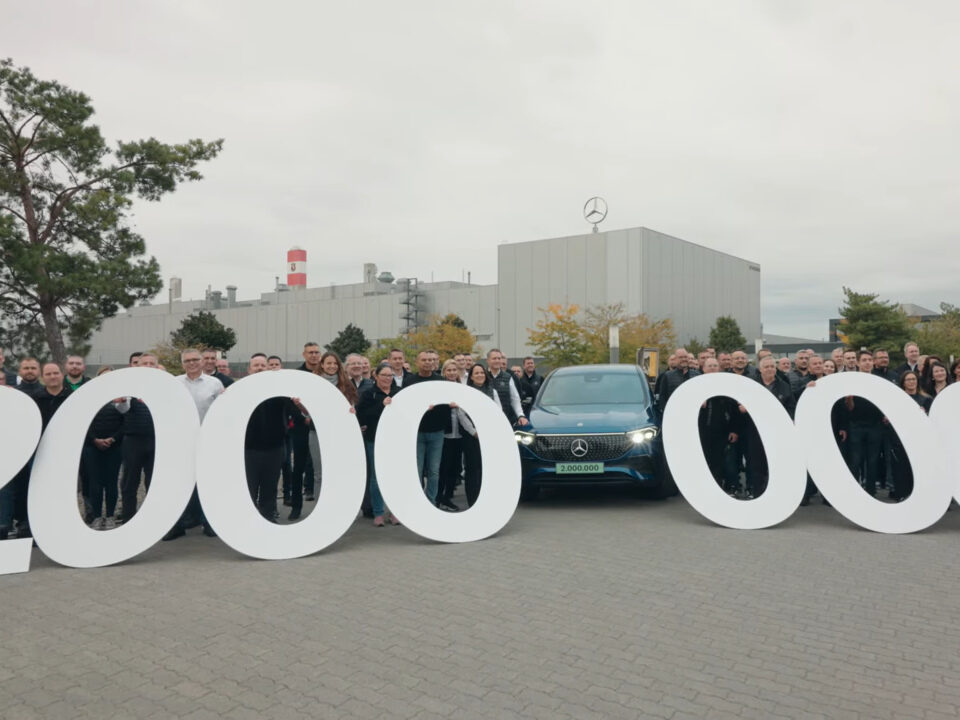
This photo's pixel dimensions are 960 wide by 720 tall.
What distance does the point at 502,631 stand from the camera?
16.3 ft

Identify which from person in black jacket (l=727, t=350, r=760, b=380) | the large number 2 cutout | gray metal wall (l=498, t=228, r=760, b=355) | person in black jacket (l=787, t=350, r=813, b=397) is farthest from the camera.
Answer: gray metal wall (l=498, t=228, r=760, b=355)

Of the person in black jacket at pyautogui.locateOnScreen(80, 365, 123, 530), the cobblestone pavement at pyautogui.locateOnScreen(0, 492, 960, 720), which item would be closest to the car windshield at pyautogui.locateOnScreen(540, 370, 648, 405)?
the cobblestone pavement at pyautogui.locateOnScreen(0, 492, 960, 720)

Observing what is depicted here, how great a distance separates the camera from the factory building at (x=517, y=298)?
183 feet

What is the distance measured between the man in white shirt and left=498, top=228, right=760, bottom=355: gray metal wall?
155 feet

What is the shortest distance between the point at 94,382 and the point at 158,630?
3007 mm

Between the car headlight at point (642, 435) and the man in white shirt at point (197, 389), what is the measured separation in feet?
15.1

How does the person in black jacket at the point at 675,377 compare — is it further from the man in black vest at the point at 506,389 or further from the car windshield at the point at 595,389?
the man in black vest at the point at 506,389

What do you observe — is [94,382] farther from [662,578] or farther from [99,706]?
[662,578]

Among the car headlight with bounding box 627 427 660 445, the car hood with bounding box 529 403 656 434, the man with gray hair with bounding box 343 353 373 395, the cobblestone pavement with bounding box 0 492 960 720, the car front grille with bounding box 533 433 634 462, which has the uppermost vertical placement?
the man with gray hair with bounding box 343 353 373 395

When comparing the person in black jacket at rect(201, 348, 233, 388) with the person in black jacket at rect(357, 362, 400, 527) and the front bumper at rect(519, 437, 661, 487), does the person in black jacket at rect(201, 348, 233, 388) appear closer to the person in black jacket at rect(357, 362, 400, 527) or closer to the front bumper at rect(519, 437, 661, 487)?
the person in black jacket at rect(357, 362, 400, 527)

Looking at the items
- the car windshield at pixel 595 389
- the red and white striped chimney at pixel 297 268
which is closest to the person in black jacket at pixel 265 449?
the car windshield at pixel 595 389

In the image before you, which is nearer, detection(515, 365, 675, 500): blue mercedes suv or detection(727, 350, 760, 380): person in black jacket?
detection(515, 365, 675, 500): blue mercedes suv

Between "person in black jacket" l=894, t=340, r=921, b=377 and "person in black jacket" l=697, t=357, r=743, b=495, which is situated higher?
"person in black jacket" l=894, t=340, r=921, b=377

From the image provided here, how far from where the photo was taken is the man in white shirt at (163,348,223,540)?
26.9ft
